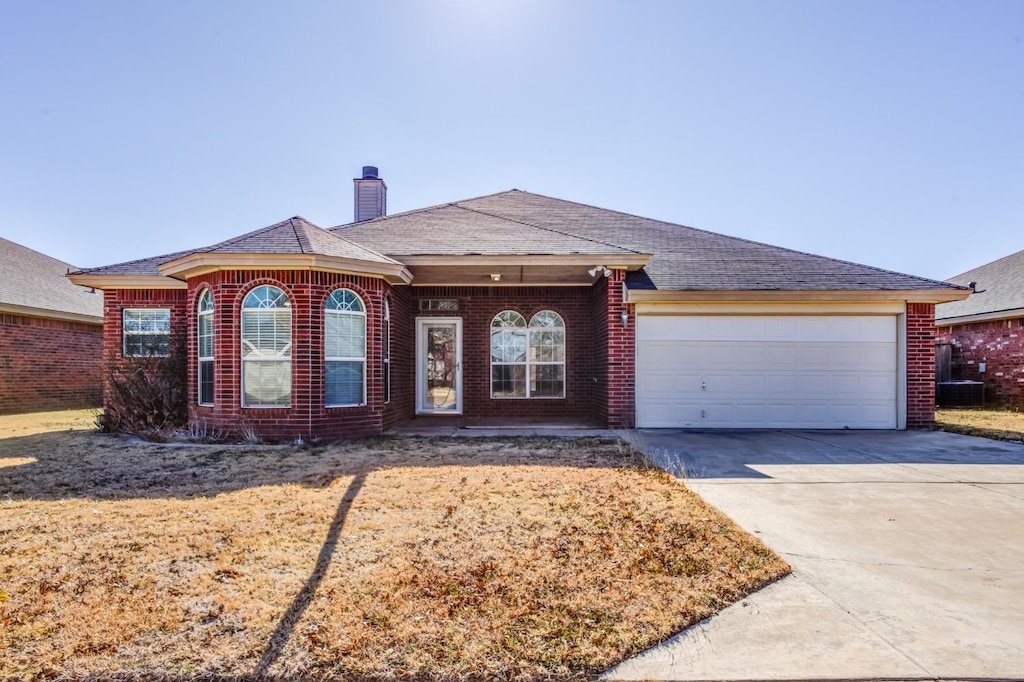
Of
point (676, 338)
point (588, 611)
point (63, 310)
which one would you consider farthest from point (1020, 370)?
point (63, 310)

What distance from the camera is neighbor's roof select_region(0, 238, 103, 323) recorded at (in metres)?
14.5

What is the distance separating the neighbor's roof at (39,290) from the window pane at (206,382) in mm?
7742

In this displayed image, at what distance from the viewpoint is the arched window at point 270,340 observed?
29.8 feet

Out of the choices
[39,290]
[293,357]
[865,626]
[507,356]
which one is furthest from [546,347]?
[39,290]

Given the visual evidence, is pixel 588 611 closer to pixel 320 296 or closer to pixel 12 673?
pixel 12 673

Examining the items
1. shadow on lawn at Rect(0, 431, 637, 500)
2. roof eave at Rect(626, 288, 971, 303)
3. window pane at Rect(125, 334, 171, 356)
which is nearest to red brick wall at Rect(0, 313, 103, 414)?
window pane at Rect(125, 334, 171, 356)

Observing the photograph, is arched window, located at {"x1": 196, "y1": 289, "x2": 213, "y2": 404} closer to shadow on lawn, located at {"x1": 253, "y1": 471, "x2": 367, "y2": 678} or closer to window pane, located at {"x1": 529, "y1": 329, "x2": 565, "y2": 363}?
shadow on lawn, located at {"x1": 253, "y1": 471, "x2": 367, "y2": 678}

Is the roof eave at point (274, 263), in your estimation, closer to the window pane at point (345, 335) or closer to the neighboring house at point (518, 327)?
the neighboring house at point (518, 327)

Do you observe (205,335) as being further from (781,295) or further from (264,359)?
(781,295)

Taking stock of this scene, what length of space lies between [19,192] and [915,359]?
64.9ft

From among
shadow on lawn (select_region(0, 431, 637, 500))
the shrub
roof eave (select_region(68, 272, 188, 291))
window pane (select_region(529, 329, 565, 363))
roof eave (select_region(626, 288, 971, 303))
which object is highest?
roof eave (select_region(68, 272, 188, 291))

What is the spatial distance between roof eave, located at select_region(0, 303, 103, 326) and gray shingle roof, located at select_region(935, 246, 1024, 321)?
22.9 meters

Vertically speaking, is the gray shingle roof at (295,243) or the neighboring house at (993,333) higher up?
the gray shingle roof at (295,243)

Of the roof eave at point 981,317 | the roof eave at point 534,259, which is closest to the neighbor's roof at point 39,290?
the roof eave at point 534,259
